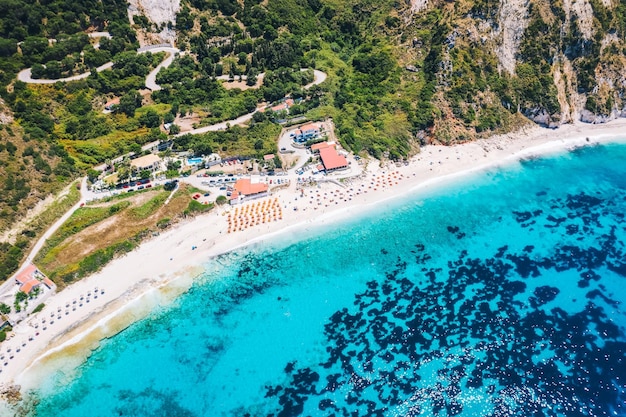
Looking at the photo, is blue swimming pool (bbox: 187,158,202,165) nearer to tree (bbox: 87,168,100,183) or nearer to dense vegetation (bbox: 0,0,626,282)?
dense vegetation (bbox: 0,0,626,282)

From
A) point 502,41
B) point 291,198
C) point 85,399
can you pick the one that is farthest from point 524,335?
point 502,41

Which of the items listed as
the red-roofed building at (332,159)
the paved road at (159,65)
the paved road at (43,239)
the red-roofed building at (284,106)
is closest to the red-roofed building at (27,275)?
the paved road at (43,239)

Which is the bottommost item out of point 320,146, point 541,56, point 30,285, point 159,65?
point 30,285

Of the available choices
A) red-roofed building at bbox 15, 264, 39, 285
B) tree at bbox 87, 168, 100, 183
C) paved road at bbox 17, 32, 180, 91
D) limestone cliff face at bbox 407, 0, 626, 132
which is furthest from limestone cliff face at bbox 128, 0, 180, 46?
limestone cliff face at bbox 407, 0, 626, 132

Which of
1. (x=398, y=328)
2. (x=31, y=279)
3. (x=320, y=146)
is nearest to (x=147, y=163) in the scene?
(x=31, y=279)

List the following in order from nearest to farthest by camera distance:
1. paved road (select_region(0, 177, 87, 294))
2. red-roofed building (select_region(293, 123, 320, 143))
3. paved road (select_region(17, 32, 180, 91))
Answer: paved road (select_region(0, 177, 87, 294)) → paved road (select_region(17, 32, 180, 91)) → red-roofed building (select_region(293, 123, 320, 143))

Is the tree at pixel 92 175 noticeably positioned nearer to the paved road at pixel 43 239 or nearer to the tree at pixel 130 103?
the paved road at pixel 43 239

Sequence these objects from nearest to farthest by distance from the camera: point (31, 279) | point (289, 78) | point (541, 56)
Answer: point (31, 279)
point (541, 56)
point (289, 78)

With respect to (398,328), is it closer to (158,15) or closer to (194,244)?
(194,244)
